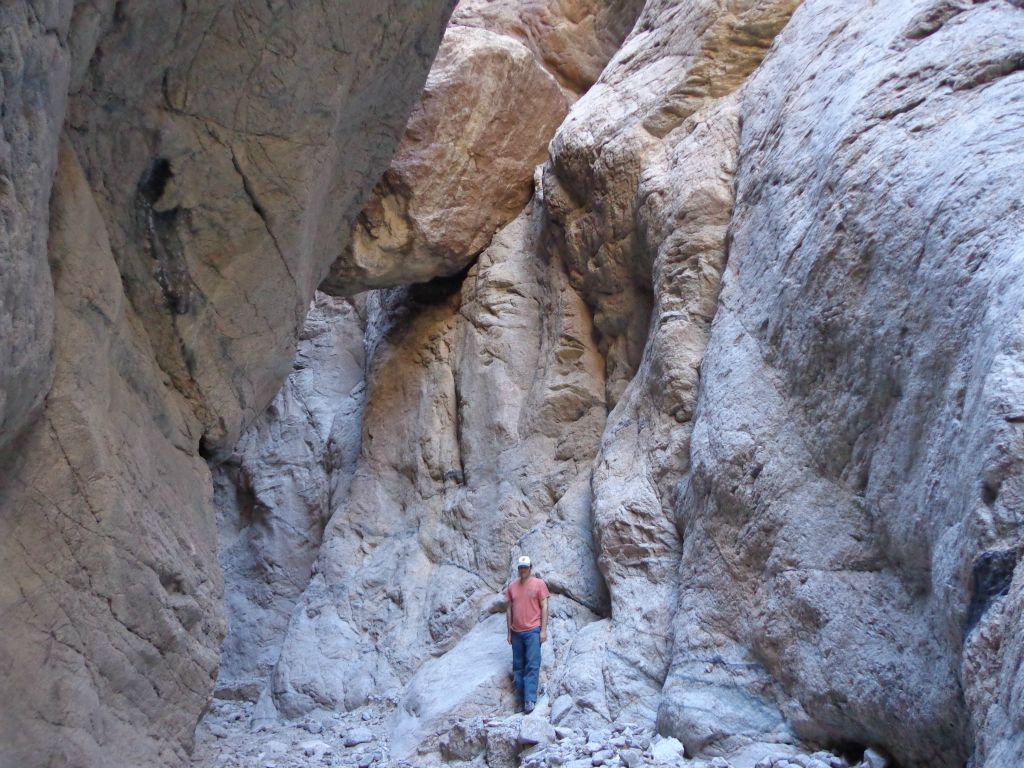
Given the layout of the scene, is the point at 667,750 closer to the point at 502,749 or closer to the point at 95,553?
the point at 502,749

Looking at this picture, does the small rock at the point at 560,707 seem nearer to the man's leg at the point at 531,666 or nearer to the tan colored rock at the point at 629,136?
the man's leg at the point at 531,666

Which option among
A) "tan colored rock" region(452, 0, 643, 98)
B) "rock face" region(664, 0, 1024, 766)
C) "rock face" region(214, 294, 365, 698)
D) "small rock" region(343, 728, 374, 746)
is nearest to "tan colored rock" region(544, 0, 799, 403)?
"rock face" region(664, 0, 1024, 766)

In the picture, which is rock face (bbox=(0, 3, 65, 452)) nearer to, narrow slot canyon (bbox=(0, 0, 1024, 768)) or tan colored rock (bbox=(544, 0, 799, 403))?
narrow slot canyon (bbox=(0, 0, 1024, 768))

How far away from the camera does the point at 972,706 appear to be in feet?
11.6

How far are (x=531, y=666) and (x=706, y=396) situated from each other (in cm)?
236

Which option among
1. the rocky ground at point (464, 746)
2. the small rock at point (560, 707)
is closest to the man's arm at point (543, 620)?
the rocky ground at point (464, 746)

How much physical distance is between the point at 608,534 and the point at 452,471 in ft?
11.3

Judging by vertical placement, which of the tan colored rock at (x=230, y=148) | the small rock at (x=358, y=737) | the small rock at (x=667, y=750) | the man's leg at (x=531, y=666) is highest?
the tan colored rock at (x=230, y=148)

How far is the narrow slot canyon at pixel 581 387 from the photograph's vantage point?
411 centimetres

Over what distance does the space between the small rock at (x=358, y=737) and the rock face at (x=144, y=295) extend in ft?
7.17

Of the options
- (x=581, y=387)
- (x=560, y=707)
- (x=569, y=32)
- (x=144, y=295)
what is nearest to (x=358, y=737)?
(x=560, y=707)

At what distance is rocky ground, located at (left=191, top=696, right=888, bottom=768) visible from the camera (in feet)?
16.7

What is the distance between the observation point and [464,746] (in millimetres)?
6402

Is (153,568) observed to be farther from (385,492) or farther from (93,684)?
(385,492)
